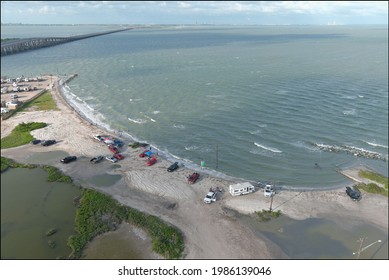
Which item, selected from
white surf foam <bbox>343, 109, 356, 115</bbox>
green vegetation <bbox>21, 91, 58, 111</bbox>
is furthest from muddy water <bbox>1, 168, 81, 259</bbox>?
white surf foam <bbox>343, 109, 356, 115</bbox>

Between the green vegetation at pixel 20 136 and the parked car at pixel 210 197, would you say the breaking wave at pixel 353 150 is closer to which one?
the parked car at pixel 210 197

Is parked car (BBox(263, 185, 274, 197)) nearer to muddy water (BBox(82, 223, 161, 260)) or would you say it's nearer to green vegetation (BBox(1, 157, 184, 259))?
green vegetation (BBox(1, 157, 184, 259))

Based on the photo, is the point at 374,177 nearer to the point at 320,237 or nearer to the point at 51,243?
the point at 320,237

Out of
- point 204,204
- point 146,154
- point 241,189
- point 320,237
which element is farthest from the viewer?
point 146,154

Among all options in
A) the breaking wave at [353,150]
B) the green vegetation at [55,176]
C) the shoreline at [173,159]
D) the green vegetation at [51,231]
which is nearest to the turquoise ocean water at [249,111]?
the shoreline at [173,159]

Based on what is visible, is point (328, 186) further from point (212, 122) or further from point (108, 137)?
point (108, 137)

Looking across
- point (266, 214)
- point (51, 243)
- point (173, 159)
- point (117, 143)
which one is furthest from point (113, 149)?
point (266, 214)
